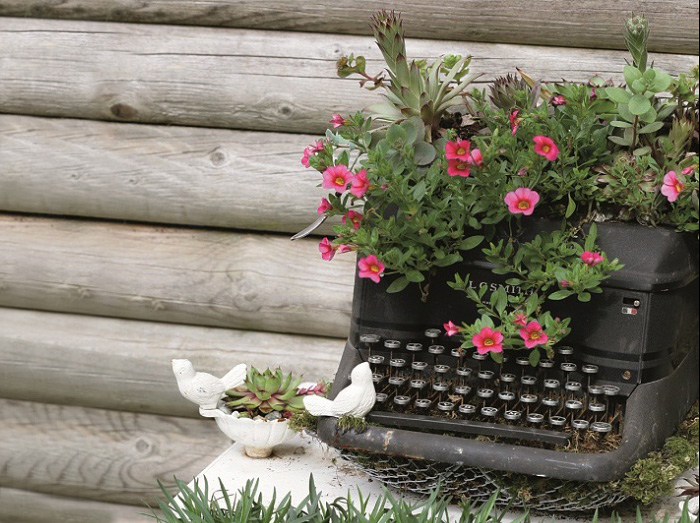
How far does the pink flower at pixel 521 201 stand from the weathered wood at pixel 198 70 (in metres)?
0.75

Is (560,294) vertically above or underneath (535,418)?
above

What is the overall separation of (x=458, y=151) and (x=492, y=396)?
0.43 meters

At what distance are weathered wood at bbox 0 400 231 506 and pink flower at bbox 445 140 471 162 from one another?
1.26m

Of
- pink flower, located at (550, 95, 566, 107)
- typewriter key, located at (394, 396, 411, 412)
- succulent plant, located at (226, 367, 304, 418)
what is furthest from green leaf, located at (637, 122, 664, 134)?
succulent plant, located at (226, 367, 304, 418)

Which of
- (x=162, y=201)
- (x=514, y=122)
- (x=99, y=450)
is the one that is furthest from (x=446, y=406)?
(x=99, y=450)

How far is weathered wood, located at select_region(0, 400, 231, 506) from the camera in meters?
2.61

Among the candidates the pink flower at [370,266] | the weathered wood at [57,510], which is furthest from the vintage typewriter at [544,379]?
the weathered wood at [57,510]

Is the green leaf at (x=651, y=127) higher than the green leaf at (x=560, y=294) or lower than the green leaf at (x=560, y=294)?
higher

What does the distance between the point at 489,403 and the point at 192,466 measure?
119cm

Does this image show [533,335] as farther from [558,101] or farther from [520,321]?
[558,101]

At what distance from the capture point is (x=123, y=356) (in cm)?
258

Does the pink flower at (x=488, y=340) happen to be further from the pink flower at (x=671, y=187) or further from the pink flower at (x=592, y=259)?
the pink flower at (x=671, y=187)

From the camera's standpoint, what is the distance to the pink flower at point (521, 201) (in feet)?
5.20

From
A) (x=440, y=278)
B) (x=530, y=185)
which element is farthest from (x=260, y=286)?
(x=530, y=185)
